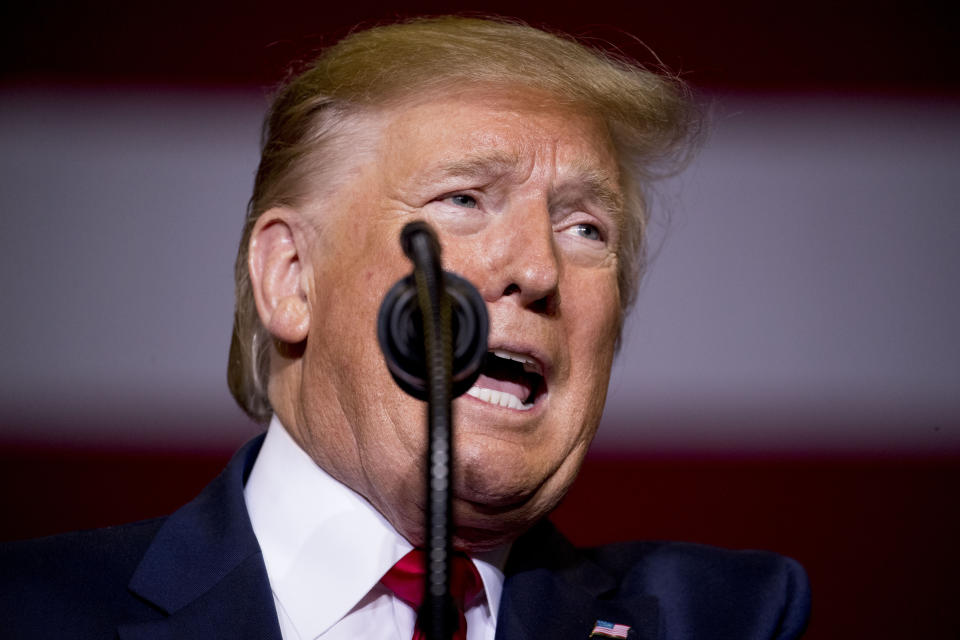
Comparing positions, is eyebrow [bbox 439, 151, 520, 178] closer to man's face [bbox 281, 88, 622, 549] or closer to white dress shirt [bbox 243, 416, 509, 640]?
man's face [bbox 281, 88, 622, 549]

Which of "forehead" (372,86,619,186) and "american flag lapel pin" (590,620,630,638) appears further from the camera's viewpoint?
"american flag lapel pin" (590,620,630,638)

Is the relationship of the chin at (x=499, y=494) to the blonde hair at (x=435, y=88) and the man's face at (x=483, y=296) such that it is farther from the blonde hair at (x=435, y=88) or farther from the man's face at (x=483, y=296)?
the blonde hair at (x=435, y=88)

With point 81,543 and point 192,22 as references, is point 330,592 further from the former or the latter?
point 192,22

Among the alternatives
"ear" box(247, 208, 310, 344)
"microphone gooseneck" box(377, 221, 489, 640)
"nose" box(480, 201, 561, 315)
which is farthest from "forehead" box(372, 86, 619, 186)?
"microphone gooseneck" box(377, 221, 489, 640)

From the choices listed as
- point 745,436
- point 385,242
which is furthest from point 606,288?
point 745,436

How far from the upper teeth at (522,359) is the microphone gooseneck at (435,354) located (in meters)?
0.47

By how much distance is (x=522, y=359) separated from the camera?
5.35ft

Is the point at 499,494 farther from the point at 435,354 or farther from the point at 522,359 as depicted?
the point at 435,354

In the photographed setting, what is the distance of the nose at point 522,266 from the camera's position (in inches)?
63.1

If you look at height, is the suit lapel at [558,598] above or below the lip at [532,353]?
below

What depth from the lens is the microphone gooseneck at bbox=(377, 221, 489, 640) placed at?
41.3 inches

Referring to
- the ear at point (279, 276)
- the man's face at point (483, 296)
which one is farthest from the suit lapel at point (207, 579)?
the ear at point (279, 276)

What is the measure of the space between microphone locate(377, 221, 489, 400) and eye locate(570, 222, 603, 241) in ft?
2.38

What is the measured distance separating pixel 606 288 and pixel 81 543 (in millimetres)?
935
